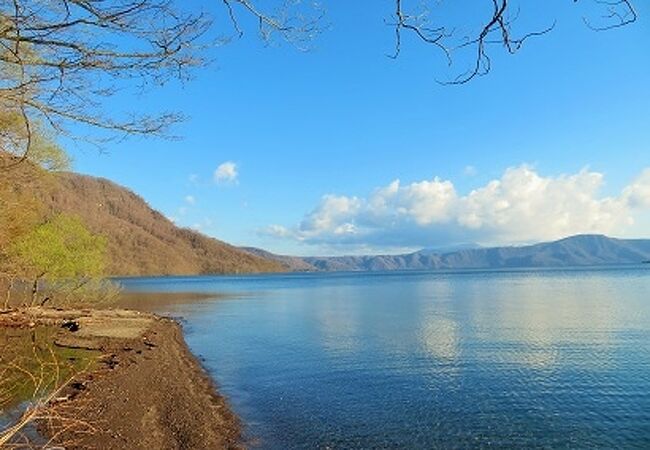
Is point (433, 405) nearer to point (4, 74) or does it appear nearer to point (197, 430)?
point (197, 430)

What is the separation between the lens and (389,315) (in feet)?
201

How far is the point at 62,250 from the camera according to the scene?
48.4 m

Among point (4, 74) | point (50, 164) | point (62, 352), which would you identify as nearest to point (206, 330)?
point (62, 352)

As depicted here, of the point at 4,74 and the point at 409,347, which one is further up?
the point at 4,74

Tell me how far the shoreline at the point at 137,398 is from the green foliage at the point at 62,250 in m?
9.10

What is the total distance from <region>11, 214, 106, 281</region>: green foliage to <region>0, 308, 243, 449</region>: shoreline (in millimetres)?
9098

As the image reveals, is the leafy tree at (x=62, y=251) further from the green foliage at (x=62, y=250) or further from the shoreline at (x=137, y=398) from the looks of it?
the shoreline at (x=137, y=398)

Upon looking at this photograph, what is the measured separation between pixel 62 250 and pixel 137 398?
3315 centimetres

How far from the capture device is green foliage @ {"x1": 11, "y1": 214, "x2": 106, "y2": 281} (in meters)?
42.6

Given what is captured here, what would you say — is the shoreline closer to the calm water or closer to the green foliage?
the calm water

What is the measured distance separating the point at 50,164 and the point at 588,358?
30960 mm

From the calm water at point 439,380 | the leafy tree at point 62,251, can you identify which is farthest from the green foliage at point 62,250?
the calm water at point 439,380

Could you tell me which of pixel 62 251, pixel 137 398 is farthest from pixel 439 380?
pixel 62 251

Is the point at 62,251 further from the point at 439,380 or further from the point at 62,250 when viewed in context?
the point at 439,380
